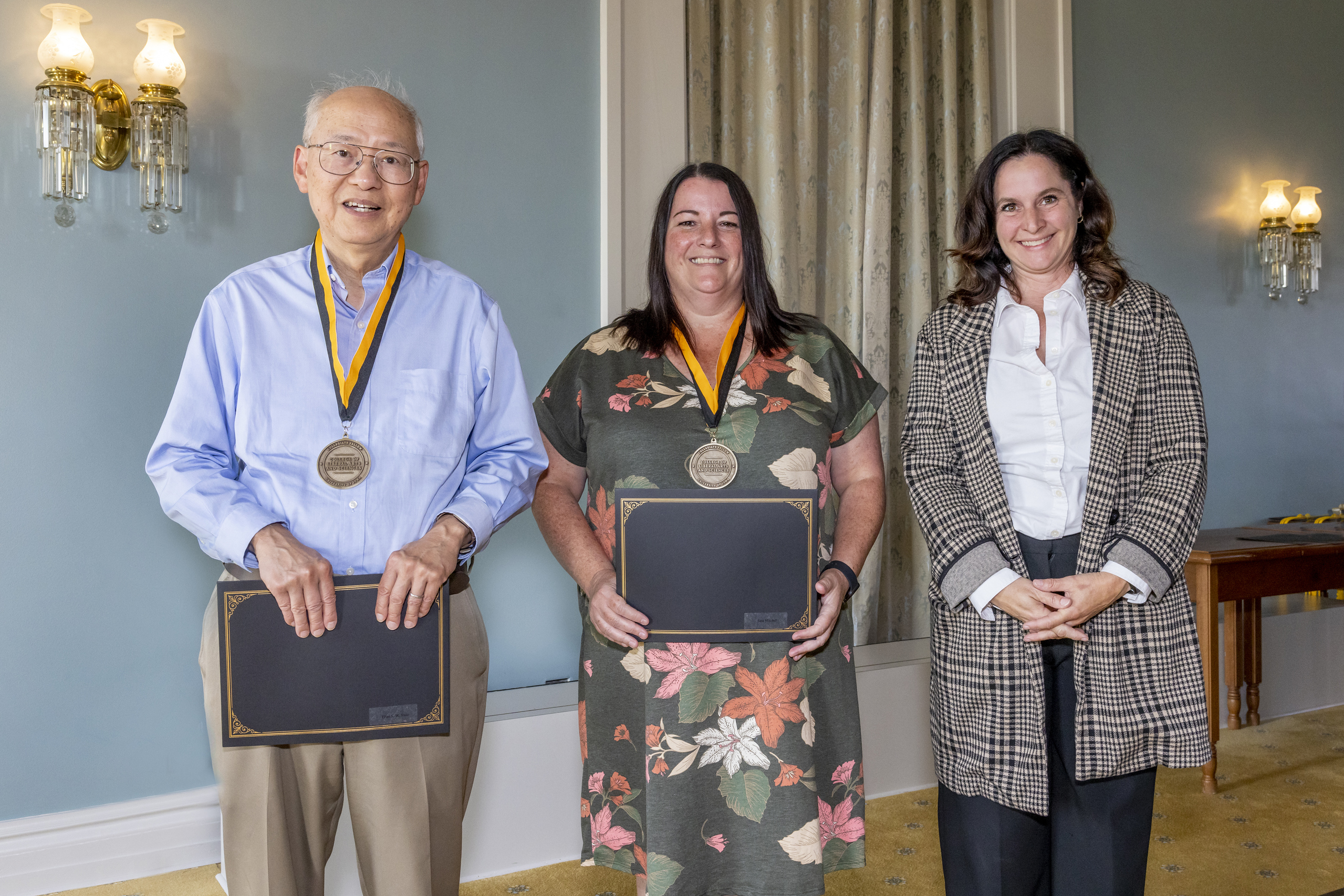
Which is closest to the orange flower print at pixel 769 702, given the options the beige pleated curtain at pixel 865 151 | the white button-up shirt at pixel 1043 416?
the white button-up shirt at pixel 1043 416

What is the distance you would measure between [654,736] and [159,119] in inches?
74.6

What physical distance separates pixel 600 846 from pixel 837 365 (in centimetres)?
99

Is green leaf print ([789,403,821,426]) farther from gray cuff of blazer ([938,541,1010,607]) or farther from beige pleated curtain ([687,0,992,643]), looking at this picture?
beige pleated curtain ([687,0,992,643])

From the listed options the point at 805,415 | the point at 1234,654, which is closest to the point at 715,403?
the point at 805,415

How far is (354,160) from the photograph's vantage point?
4.87 ft

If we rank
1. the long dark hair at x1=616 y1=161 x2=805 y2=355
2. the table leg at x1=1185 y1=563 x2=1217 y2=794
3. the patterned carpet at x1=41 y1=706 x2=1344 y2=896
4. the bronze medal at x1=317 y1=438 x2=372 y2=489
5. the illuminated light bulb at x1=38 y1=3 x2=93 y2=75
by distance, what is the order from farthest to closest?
the table leg at x1=1185 y1=563 x2=1217 y2=794
the patterned carpet at x1=41 y1=706 x2=1344 y2=896
the illuminated light bulb at x1=38 y1=3 x2=93 y2=75
the long dark hair at x1=616 y1=161 x2=805 y2=355
the bronze medal at x1=317 y1=438 x2=372 y2=489

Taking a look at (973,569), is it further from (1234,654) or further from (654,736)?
(1234,654)

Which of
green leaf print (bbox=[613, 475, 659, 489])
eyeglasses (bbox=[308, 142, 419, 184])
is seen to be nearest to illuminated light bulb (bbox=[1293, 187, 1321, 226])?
green leaf print (bbox=[613, 475, 659, 489])

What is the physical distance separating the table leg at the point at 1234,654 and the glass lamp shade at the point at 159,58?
3.94m

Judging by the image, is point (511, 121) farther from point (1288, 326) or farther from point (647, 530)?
point (1288, 326)

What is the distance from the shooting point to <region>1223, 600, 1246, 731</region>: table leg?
12.0ft

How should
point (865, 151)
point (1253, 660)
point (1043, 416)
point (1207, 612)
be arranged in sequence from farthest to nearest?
point (1253, 660) → point (865, 151) → point (1207, 612) → point (1043, 416)

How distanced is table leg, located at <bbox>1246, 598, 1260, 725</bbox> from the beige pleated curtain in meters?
1.55

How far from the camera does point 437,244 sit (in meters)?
2.67
